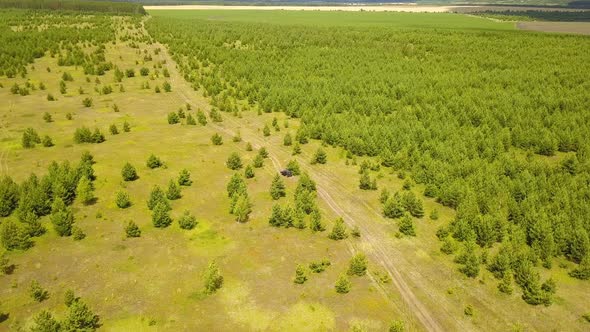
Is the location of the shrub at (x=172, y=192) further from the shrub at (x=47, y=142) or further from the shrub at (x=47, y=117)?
the shrub at (x=47, y=117)

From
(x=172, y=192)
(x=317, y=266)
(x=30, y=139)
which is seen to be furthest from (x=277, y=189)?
(x=30, y=139)

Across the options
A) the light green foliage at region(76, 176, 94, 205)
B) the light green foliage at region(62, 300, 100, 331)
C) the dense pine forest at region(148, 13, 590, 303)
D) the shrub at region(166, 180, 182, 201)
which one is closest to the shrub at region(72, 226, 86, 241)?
the light green foliage at region(76, 176, 94, 205)

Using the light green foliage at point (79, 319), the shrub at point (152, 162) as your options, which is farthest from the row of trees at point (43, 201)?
the light green foliage at point (79, 319)

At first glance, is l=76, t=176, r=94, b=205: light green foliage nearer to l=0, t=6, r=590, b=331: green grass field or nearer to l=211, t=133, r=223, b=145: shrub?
l=0, t=6, r=590, b=331: green grass field

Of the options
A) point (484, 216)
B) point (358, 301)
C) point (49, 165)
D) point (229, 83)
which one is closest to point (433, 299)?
point (358, 301)

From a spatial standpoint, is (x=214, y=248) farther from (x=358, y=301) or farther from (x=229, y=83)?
(x=229, y=83)

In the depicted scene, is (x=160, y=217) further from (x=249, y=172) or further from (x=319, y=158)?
(x=319, y=158)
